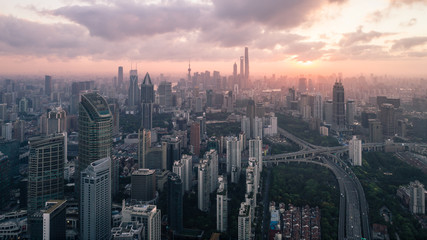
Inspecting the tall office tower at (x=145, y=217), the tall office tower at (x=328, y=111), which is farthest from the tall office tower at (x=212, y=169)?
the tall office tower at (x=328, y=111)

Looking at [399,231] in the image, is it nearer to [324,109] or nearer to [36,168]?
[36,168]

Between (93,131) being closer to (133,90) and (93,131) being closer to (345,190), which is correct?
(345,190)

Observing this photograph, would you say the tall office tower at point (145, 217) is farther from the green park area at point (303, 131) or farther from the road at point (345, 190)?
the green park area at point (303, 131)

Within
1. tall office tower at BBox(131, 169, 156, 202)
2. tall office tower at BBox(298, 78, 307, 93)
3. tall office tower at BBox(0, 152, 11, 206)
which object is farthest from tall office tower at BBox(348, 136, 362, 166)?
tall office tower at BBox(298, 78, 307, 93)

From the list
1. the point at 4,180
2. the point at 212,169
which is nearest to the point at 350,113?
the point at 212,169

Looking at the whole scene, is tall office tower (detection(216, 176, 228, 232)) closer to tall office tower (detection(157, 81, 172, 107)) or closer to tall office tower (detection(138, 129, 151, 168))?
tall office tower (detection(138, 129, 151, 168))
